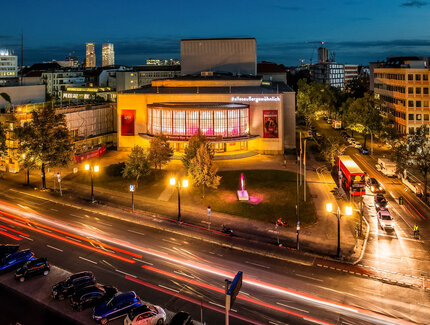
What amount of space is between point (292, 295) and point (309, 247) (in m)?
10.8

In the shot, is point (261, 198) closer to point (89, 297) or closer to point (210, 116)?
point (89, 297)

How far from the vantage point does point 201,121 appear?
8194cm

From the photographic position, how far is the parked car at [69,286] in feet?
93.6

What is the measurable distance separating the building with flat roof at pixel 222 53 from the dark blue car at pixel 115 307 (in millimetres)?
99498

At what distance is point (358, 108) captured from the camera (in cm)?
9725

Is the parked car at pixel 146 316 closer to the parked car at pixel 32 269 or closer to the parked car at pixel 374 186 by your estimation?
the parked car at pixel 32 269

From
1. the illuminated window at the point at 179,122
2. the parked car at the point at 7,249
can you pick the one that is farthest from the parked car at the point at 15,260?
the illuminated window at the point at 179,122

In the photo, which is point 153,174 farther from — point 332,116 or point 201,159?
point 332,116

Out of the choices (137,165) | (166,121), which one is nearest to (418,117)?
(166,121)

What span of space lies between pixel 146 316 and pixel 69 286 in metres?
7.93

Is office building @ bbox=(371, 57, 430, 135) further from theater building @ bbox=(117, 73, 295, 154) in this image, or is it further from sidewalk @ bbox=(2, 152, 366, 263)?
sidewalk @ bbox=(2, 152, 366, 263)

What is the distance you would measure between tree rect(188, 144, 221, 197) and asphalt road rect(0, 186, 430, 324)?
13.1 metres

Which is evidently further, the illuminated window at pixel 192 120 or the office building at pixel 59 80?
the office building at pixel 59 80

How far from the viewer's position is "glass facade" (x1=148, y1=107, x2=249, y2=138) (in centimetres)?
8169
